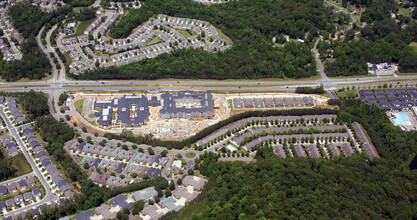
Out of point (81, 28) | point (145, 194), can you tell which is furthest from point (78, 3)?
point (145, 194)

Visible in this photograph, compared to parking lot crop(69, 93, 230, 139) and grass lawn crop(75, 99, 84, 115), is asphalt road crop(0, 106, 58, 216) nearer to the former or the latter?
grass lawn crop(75, 99, 84, 115)

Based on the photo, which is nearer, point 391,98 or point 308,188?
point 308,188

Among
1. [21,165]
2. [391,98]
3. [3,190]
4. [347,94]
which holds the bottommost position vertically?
[3,190]

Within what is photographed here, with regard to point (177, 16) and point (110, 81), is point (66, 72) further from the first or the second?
point (177, 16)

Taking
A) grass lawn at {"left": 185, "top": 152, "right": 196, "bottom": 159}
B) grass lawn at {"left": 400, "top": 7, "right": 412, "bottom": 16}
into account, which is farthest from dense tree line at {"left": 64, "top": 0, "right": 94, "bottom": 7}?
grass lawn at {"left": 400, "top": 7, "right": 412, "bottom": 16}

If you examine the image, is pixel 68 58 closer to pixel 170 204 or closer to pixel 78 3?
pixel 78 3

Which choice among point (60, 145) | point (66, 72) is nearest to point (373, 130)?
point (60, 145)
